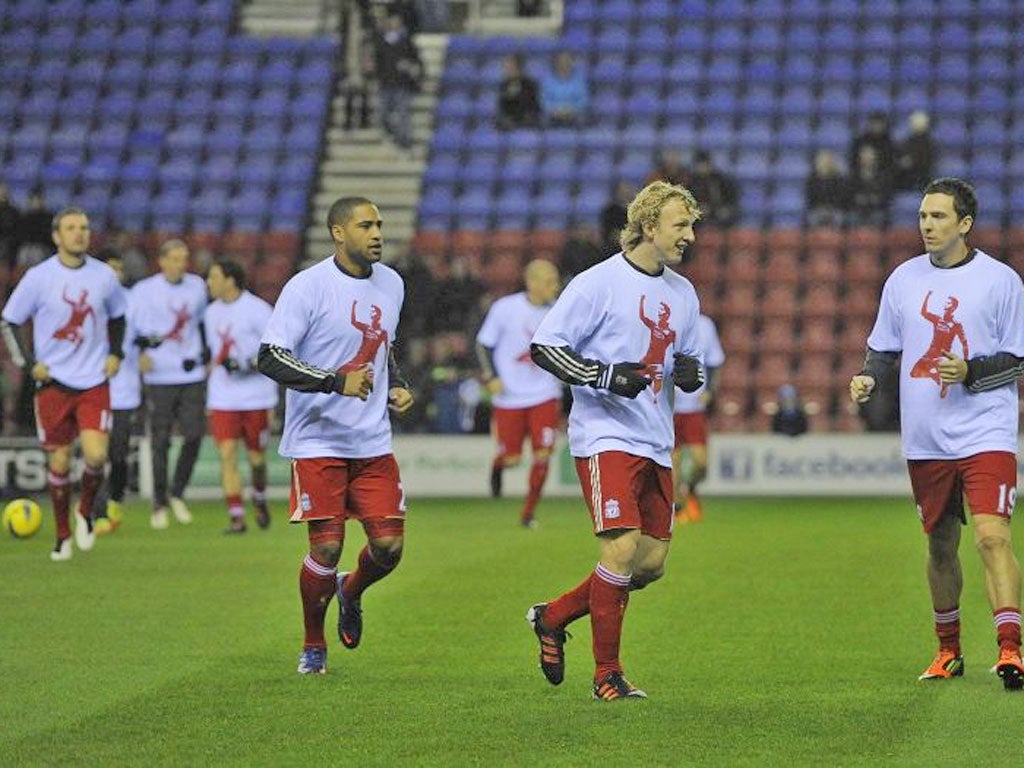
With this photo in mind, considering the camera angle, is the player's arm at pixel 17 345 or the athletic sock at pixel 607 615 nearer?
the athletic sock at pixel 607 615

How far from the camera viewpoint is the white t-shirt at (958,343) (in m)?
9.52

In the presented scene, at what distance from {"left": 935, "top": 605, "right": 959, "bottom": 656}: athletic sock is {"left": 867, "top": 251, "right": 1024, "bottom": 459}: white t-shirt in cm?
74

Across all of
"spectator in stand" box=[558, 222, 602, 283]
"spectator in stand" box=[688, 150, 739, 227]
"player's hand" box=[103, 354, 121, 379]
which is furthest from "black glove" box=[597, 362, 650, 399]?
"spectator in stand" box=[688, 150, 739, 227]

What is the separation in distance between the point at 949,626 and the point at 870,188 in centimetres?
1763

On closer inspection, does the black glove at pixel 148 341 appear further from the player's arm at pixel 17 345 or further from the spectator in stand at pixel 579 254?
the spectator in stand at pixel 579 254

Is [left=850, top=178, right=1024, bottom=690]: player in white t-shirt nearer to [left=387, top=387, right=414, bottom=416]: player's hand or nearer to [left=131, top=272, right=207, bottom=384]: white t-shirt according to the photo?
[left=387, top=387, right=414, bottom=416]: player's hand

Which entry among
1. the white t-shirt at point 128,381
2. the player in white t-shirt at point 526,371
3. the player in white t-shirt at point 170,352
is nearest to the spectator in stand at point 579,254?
the player in white t-shirt at point 526,371

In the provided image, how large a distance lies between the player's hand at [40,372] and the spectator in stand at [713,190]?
12567 mm

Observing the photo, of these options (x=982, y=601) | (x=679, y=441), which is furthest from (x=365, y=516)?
(x=679, y=441)

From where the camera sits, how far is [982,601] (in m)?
13.2

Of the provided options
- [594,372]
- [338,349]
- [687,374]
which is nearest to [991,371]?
A: [687,374]

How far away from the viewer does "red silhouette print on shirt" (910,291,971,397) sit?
9.54 meters

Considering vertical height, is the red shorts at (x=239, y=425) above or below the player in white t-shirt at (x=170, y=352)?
below

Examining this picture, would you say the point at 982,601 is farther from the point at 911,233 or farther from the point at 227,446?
the point at 911,233
